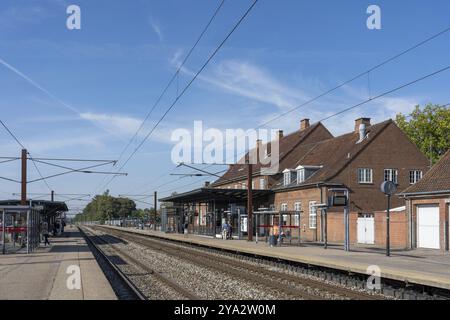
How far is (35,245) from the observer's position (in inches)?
1160

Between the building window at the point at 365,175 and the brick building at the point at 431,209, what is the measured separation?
11.8m

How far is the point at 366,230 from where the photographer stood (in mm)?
35438

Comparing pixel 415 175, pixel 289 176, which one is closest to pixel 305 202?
pixel 289 176

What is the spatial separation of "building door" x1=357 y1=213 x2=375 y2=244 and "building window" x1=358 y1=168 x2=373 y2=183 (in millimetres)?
9304

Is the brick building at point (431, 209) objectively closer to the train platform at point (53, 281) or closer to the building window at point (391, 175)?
the building window at point (391, 175)

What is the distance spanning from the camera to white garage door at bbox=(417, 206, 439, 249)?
98.1ft

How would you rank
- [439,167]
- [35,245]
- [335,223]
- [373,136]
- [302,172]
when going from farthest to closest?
[302,172] → [373,136] → [335,223] → [439,167] → [35,245]

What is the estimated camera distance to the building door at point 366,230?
114 feet

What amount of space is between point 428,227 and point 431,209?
38.9 inches

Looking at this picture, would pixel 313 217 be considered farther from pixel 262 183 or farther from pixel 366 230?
pixel 262 183

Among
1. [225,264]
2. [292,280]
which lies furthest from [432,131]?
[292,280]

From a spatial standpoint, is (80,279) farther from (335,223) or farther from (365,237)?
(335,223)
